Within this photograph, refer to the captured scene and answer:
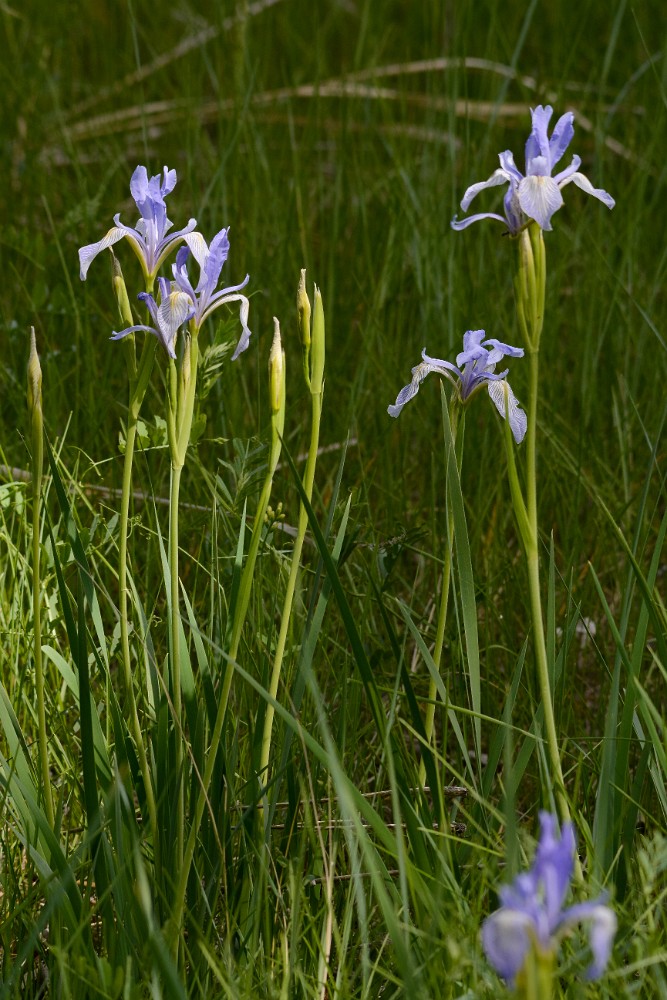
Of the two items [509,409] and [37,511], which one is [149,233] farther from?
[509,409]

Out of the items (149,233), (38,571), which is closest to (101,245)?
(149,233)

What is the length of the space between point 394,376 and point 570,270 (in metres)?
1.25

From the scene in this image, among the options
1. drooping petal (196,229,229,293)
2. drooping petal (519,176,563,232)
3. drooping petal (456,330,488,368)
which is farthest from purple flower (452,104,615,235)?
drooping petal (196,229,229,293)

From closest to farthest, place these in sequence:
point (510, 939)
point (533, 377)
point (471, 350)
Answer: point (510, 939) → point (533, 377) → point (471, 350)

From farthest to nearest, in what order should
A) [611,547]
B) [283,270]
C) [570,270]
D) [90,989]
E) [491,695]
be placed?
[570,270]
[283,270]
[611,547]
[491,695]
[90,989]

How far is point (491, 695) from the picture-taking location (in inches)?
63.0

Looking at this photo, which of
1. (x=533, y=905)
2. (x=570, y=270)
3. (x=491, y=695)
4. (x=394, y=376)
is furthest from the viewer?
(x=570, y=270)

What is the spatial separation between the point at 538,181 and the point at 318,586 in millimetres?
546

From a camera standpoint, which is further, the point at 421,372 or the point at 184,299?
the point at 421,372

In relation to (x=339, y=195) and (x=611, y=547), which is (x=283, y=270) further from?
(x=611, y=547)

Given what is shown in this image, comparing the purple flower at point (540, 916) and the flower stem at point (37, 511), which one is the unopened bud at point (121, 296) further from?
the purple flower at point (540, 916)

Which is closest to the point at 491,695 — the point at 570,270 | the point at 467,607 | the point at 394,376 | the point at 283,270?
the point at 467,607

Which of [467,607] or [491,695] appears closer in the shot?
[467,607]

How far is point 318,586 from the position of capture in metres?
1.35
